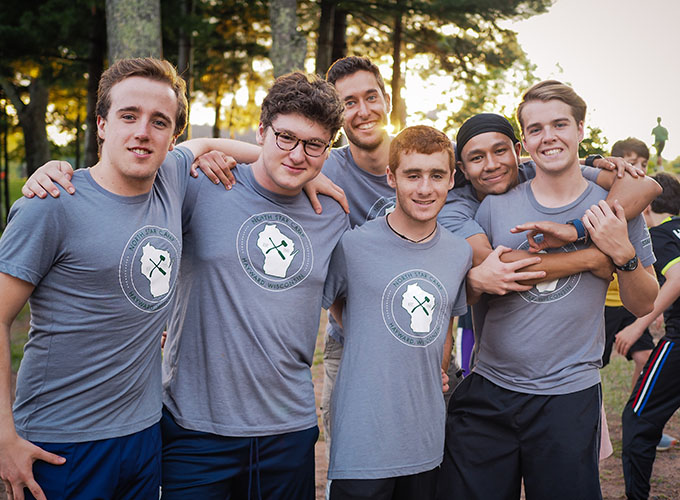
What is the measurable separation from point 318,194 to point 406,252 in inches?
21.6

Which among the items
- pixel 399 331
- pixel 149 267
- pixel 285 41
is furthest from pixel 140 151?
pixel 285 41

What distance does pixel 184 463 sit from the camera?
272cm

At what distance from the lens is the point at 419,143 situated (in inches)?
121

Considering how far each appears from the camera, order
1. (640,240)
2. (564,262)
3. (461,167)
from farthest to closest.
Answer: (461,167), (640,240), (564,262)

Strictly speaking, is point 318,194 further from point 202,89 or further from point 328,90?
point 202,89

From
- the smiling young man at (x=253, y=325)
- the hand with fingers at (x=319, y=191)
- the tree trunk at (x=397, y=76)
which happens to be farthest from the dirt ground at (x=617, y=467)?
the tree trunk at (x=397, y=76)

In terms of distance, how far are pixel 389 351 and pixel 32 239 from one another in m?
1.57

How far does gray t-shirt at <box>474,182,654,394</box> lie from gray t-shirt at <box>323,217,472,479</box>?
0.35 meters

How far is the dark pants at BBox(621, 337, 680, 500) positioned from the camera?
469 centimetres

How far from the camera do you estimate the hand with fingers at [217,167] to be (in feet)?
9.55

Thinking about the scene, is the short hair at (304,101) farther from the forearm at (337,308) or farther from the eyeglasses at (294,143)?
the forearm at (337,308)

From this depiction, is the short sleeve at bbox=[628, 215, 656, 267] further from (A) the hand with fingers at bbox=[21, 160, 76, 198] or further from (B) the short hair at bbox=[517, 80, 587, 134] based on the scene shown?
(A) the hand with fingers at bbox=[21, 160, 76, 198]

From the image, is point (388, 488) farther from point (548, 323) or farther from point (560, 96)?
point (560, 96)

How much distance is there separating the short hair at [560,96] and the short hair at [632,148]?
11.5ft
